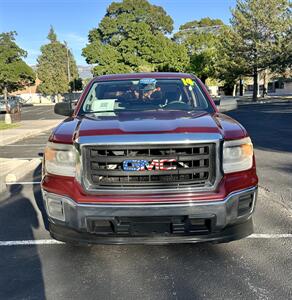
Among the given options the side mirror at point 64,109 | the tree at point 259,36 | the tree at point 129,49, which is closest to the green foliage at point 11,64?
the tree at point 129,49

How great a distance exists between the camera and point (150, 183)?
11.4 ft

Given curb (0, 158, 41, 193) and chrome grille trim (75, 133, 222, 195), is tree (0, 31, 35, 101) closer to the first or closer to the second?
curb (0, 158, 41, 193)

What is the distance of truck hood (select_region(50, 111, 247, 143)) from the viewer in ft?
11.6

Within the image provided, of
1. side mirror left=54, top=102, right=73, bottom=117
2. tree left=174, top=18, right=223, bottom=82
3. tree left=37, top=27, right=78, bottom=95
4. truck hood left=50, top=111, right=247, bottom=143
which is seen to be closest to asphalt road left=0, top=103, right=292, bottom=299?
truck hood left=50, top=111, right=247, bottom=143

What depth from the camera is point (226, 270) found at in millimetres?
3693

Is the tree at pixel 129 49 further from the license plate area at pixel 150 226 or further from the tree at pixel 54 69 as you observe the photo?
the license plate area at pixel 150 226

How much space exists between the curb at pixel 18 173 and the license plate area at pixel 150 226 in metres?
3.93

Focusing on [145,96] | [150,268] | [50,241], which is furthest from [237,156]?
[50,241]

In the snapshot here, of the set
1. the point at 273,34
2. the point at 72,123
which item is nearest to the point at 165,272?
the point at 72,123

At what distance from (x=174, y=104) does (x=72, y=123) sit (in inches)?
53.5

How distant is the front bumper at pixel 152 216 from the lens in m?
3.37

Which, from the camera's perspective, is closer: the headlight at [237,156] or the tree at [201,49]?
the headlight at [237,156]

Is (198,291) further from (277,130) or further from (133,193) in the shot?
(277,130)

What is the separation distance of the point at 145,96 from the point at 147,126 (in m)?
1.47
